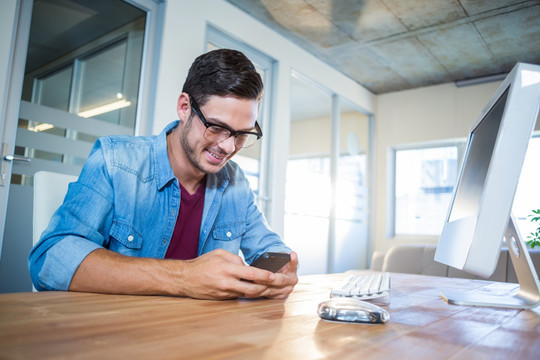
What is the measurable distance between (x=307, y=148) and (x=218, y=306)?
4.55 m

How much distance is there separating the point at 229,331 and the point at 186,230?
0.78 metres

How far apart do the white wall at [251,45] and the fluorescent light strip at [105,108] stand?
0.79ft

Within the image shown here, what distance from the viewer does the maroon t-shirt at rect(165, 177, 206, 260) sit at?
1.25m

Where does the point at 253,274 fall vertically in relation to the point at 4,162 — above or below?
below

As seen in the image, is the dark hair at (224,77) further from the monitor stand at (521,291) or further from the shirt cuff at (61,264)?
the monitor stand at (521,291)

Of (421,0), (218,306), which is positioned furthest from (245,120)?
(421,0)

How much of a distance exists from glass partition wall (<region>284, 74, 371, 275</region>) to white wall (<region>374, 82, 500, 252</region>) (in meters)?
0.21

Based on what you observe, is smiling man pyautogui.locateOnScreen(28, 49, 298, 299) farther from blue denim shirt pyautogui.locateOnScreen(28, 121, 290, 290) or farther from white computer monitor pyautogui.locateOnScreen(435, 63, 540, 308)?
white computer monitor pyautogui.locateOnScreen(435, 63, 540, 308)

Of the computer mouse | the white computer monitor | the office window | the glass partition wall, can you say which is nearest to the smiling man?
the computer mouse

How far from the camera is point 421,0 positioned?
3.62 metres

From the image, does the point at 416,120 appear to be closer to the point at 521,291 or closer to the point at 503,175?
the point at 521,291

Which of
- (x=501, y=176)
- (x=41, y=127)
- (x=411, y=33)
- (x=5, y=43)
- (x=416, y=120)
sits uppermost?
(x=411, y=33)

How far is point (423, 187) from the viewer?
18.5 feet

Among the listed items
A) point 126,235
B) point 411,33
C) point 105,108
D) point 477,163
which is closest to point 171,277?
point 126,235
